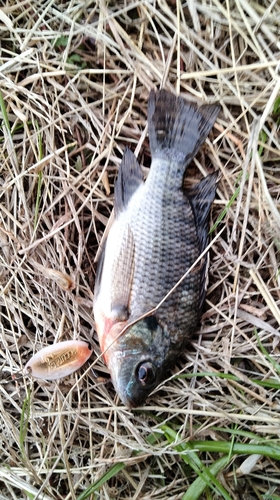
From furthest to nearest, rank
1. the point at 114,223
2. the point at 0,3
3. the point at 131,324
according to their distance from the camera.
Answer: the point at 0,3 < the point at 114,223 < the point at 131,324

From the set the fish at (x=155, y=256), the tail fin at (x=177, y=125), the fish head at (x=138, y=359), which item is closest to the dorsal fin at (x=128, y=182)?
the fish at (x=155, y=256)

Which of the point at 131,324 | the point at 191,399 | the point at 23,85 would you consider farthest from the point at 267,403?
the point at 23,85

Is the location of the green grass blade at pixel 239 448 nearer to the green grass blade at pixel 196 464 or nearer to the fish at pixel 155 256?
the green grass blade at pixel 196 464

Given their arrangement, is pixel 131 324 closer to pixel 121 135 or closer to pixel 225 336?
pixel 225 336

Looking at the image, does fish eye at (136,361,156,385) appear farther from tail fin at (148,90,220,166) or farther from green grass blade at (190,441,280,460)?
tail fin at (148,90,220,166)

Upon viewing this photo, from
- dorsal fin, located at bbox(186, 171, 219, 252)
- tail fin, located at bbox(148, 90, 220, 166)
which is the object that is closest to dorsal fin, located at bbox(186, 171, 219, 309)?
dorsal fin, located at bbox(186, 171, 219, 252)

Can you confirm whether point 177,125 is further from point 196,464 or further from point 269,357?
point 196,464
